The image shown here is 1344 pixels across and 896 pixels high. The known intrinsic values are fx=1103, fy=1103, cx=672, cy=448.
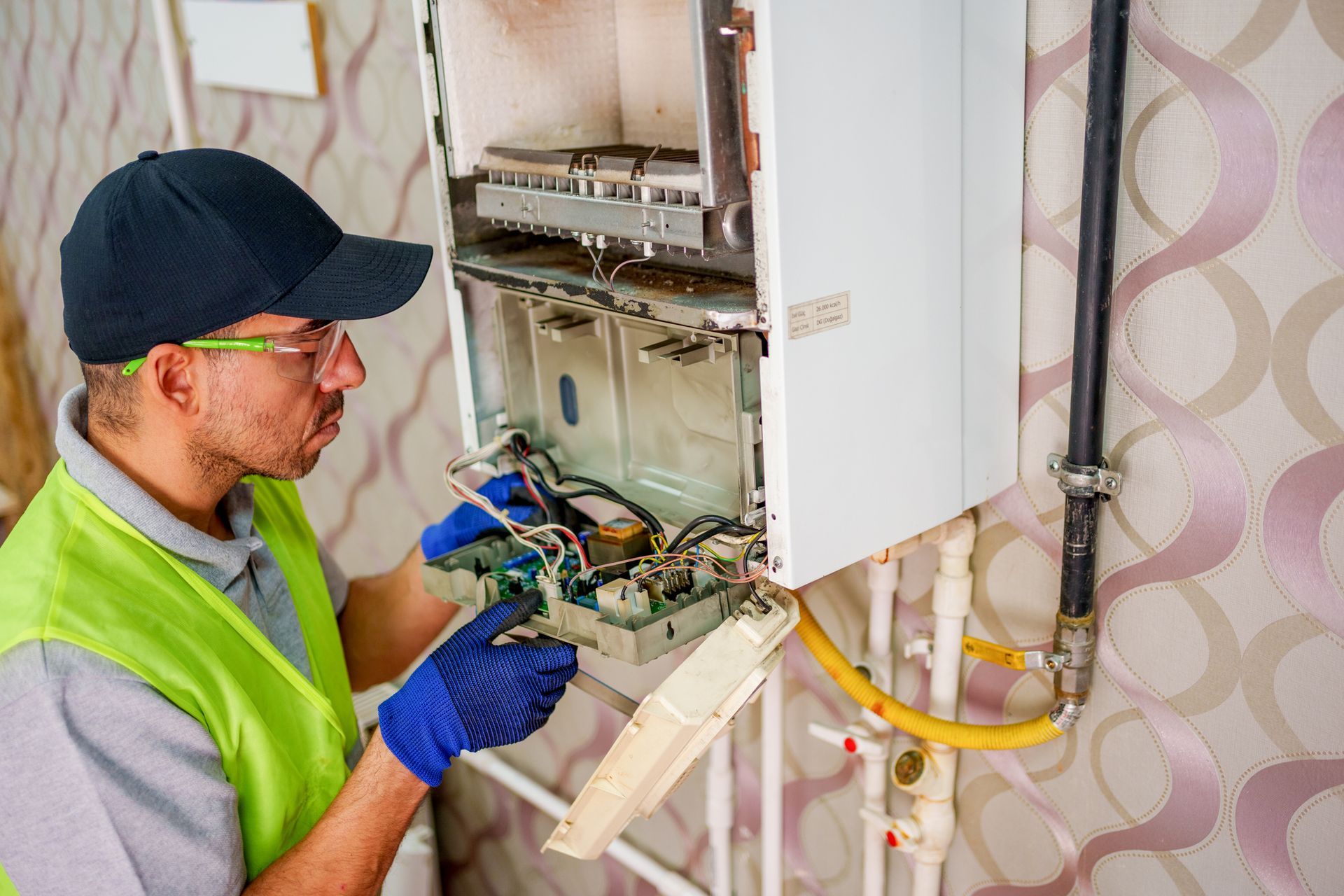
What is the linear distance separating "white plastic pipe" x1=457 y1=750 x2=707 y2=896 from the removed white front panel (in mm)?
850

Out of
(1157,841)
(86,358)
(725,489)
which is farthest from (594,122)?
(1157,841)

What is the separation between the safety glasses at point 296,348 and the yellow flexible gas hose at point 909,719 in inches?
21.7

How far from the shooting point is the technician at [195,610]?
959mm

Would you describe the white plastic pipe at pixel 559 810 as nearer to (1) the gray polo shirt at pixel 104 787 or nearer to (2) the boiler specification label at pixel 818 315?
(1) the gray polo shirt at pixel 104 787

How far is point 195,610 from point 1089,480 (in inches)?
34.6

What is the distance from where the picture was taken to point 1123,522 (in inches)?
42.5

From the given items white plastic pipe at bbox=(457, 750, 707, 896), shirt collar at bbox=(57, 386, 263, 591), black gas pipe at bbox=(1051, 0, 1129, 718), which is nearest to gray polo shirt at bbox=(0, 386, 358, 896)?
shirt collar at bbox=(57, 386, 263, 591)

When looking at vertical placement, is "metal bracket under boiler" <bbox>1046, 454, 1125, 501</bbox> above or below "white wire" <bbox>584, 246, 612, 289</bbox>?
below

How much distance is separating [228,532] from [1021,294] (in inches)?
36.2

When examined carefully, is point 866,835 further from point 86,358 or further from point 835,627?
point 86,358

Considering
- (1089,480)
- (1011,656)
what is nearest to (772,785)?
(1011,656)

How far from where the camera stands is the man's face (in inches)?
42.4

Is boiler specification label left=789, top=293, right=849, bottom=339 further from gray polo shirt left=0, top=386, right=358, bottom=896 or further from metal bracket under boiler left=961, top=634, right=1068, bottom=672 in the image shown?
gray polo shirt left=0, top=386, right=358, bottom=896

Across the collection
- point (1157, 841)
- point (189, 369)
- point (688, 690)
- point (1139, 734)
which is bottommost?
point (1157, 841)
